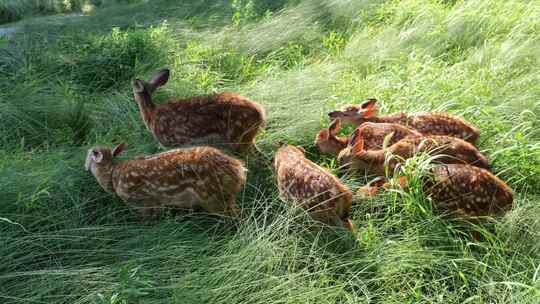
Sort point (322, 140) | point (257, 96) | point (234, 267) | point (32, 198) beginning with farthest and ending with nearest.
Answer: point (257, 96) < point (322, 140) < point (32, 198) < point (234, 267)

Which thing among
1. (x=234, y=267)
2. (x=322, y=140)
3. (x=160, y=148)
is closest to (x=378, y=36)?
(x=322, y=140)

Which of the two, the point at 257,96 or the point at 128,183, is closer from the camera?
the point at 128,183

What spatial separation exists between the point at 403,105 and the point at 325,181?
1576mm

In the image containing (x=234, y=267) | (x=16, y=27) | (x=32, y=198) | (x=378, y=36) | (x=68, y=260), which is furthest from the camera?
(x=16, y=27)

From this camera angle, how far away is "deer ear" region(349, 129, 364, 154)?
3861 mm

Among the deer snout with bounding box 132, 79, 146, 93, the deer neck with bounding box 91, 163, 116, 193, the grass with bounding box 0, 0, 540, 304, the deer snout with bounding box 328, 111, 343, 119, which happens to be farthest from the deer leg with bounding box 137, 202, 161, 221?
the deer snout with bounding box 328, 111, 343, 119

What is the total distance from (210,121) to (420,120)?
1.51m

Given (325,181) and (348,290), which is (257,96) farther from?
(348,290)

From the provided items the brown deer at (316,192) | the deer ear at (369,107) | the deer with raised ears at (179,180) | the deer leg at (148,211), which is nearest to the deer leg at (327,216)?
the brown deer at (316,192)

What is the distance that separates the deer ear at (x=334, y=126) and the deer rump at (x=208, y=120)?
509 mm

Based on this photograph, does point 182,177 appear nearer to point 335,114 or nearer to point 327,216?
point 327,216

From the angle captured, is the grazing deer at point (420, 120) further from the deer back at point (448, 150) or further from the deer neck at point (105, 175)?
the deer neck at point (105, 175)

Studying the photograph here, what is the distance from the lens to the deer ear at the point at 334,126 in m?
4.13

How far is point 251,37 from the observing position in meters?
6.48
